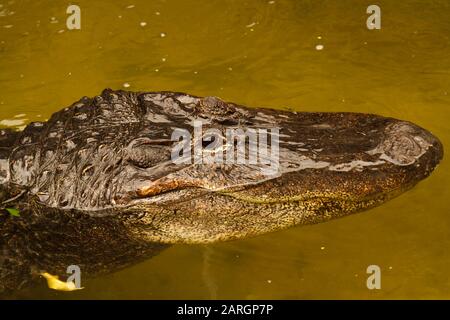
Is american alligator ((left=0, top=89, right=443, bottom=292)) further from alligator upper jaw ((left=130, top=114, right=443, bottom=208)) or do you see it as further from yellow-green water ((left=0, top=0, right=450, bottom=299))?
yellow-green water ((left=0, top=0, right=450, bottom=299))

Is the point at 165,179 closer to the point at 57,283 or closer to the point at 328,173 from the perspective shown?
the point at 328,173

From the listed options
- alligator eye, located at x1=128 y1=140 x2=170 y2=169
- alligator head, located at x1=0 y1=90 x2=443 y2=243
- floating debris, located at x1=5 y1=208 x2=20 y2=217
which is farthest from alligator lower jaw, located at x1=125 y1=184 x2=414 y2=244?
Result: floating debris, located at x1=5 y1=208 x2=20 y2=217

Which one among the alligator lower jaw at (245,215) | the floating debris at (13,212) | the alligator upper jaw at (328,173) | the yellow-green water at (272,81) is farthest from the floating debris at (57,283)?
the alligator upper jaw at (328,173)

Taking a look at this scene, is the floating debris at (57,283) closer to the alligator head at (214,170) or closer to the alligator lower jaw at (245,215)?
the alligator head at (214,170)

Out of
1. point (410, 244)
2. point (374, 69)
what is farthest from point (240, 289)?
point (374, 69)

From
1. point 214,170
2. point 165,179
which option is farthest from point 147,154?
point 214,170
